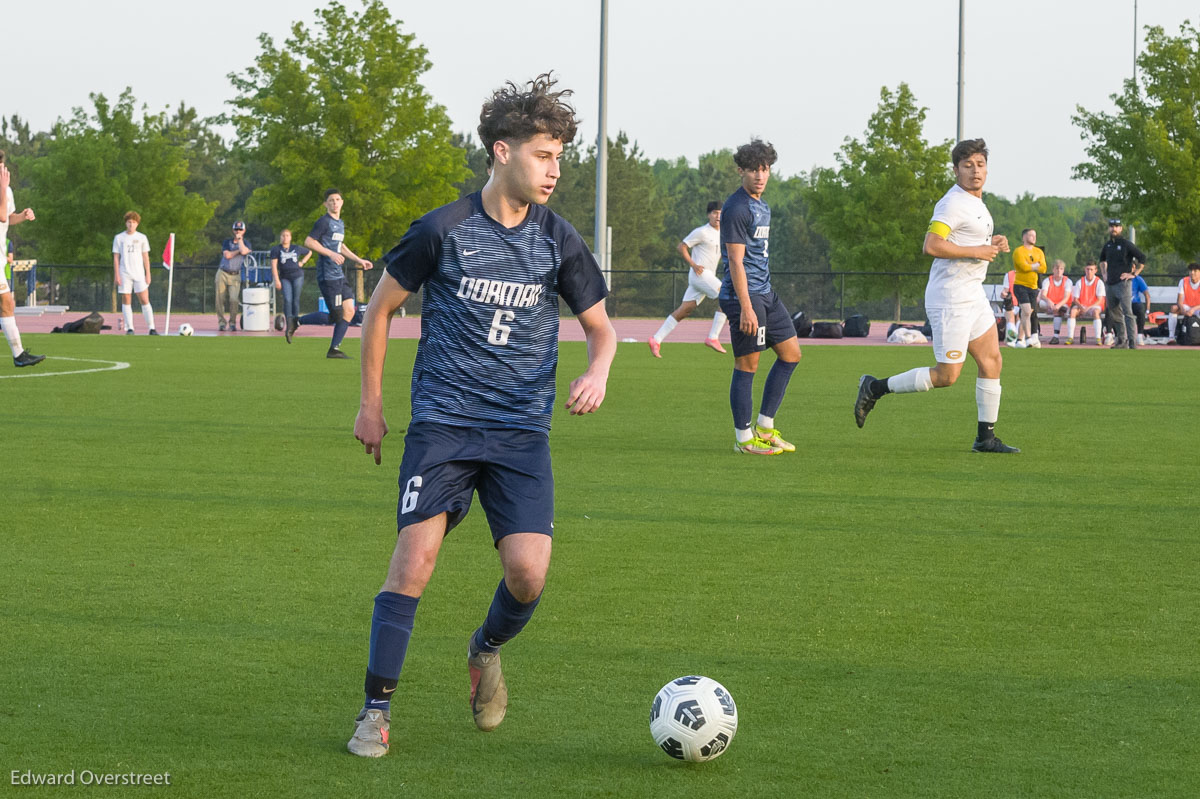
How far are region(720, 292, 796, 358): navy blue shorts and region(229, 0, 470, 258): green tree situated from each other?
36477 millimetres

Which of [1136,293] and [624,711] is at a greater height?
[1136,293]

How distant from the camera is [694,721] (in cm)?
403

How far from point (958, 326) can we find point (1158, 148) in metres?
31.5

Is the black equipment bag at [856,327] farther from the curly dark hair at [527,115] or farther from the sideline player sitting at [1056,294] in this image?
the curly dark hair at [527,115]

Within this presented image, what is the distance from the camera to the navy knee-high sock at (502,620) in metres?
4.35

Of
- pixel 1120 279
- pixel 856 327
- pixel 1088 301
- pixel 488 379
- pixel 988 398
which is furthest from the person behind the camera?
pixel 856 327

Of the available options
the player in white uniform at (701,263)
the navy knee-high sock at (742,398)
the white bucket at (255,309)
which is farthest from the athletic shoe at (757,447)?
the white bucket at (255,309)

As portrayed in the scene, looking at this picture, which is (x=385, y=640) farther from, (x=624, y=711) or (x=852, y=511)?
(x=852, y=511)

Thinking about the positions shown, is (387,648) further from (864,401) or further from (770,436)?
(864,401)

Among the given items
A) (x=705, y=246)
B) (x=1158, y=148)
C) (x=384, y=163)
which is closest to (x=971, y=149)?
(x=705, y=246)

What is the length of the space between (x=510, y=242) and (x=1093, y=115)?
3999 centimetres

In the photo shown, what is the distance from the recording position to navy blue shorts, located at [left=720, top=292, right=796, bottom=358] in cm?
1071

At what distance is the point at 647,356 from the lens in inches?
990

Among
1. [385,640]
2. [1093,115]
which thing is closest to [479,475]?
[385,640]
